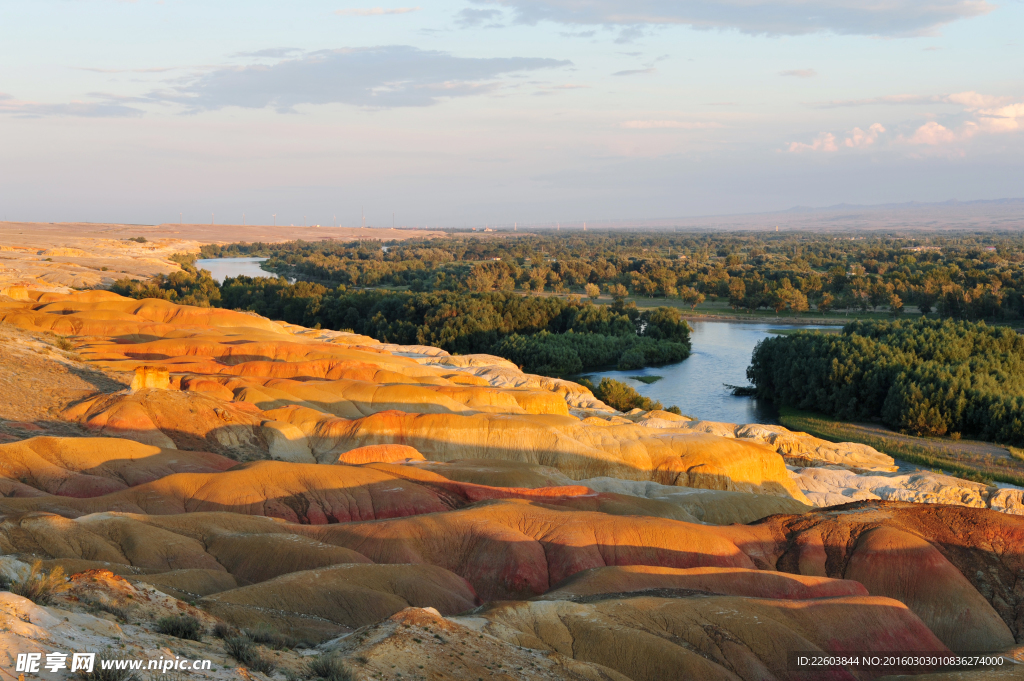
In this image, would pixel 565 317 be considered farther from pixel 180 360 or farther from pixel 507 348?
pixel 180 360

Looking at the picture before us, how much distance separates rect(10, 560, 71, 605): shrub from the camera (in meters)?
11.6

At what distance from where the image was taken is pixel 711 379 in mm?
80625

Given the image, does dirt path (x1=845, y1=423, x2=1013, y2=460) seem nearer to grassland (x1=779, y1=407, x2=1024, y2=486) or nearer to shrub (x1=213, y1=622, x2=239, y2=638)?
grassland (x1=779, y1=407, x2=1024, y2=486)

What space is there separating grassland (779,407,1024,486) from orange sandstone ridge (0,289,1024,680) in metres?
4.01

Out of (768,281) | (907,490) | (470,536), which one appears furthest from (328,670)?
(768,281)

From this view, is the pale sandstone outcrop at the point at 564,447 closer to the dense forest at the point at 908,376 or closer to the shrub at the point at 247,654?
the dense forest at the point at 908,376

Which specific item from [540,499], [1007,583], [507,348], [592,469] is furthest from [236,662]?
[507,348]

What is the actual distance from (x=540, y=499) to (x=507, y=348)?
57.2m

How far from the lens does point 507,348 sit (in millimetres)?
87562

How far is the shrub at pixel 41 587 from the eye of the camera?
11.6m

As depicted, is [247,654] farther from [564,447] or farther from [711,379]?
[711,379]

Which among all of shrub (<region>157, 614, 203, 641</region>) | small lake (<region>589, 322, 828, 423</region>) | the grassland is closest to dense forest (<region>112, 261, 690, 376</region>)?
small lake (<region>589, 322, 828, 423</region>)

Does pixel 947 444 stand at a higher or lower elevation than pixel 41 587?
lower

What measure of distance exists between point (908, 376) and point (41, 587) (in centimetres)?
6181
